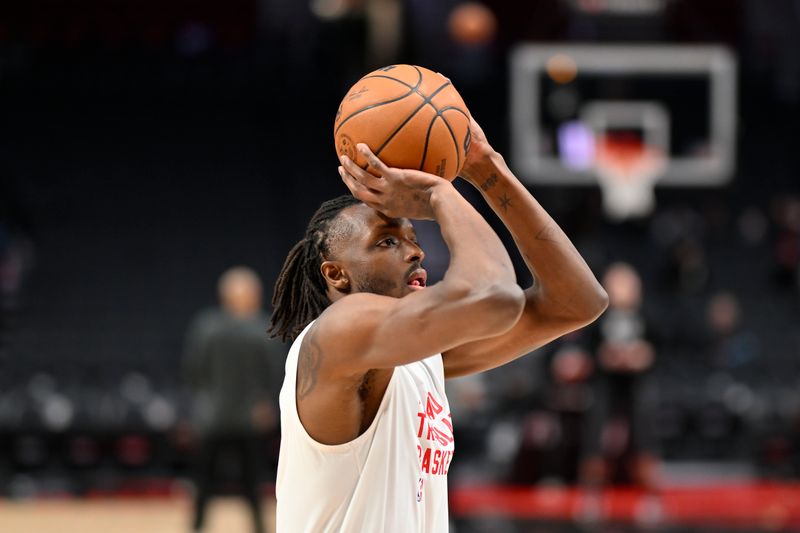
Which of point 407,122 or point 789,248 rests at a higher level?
point 789,248

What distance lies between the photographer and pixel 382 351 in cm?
232

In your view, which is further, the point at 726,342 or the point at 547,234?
the point at 726,342

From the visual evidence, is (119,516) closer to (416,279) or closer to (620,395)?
(620,395)

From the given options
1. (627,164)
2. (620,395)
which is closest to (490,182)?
(620,395)

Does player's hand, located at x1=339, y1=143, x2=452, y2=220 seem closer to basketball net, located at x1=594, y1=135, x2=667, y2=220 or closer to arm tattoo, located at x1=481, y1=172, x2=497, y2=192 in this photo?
arm tattoo, located at x1=481, y1=172, x2=497, y2=192

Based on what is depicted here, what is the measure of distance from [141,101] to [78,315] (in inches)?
143

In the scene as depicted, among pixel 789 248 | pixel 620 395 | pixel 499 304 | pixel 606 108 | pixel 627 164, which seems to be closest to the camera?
pixel 499 304

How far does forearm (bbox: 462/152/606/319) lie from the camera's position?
9.13ft

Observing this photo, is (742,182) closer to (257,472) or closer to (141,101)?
(141,101)

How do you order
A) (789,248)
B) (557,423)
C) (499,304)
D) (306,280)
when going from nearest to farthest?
1. (499,304)
2. (306,280)
3. (557,423)
4. (789,248)

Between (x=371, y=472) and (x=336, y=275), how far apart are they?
0.45m

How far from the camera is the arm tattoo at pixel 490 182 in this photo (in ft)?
9.22

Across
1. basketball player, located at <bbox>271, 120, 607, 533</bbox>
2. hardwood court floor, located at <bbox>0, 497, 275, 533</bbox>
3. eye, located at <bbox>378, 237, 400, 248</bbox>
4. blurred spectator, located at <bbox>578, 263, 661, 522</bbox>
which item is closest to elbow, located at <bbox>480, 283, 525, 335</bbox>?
basketball player, located at <bbox>271, 120, 607, 533</bbox>

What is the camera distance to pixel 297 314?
286 cm
